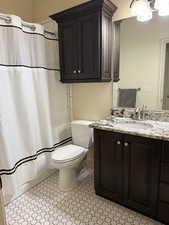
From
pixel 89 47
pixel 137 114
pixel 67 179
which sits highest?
pixel 89 47

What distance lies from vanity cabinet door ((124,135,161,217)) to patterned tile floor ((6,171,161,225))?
0.16 m

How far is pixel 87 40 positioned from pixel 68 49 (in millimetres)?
300

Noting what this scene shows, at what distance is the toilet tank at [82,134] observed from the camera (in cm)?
213

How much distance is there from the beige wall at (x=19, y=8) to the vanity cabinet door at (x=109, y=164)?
2076 millimetres

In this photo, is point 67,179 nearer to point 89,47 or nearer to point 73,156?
point 73,156

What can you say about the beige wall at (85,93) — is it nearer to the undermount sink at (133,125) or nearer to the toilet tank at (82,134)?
the toilet tank at (82,134)

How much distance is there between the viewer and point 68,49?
2051 mm

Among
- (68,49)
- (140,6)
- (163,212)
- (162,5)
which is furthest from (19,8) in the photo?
(163,212)

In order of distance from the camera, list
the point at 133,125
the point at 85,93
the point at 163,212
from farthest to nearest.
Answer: the point at 85,93 → the point at 133,125 → the point at 163,212

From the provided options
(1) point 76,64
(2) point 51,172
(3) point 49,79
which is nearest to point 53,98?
(3) point 49,79

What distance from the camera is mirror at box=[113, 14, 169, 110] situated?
1.74 m

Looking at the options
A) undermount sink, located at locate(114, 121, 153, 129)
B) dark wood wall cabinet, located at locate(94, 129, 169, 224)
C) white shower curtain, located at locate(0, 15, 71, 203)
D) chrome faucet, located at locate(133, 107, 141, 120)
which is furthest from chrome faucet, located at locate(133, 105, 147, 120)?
white shower curtain, located at locate(0, 15, 71, 203)

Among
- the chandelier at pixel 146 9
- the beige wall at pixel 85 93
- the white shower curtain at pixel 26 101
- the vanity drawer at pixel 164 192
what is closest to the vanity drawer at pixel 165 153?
the vanity drawer at pixel 164 192

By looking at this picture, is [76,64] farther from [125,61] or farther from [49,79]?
[125,61]
